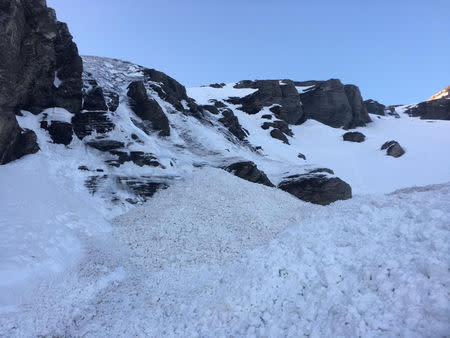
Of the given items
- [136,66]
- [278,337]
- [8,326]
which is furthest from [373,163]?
[8,326]

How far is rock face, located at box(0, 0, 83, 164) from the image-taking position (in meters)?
20.9

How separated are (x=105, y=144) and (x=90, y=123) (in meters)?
3.00

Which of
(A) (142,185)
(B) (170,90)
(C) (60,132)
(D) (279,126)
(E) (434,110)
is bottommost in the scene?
(A) (142,185)

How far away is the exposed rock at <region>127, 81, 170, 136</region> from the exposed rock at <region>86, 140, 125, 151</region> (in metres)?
8.32

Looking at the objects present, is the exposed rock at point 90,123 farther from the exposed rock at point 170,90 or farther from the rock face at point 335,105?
the rock face at point 335,105

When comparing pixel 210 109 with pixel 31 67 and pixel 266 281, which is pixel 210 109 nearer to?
pixel 31 67

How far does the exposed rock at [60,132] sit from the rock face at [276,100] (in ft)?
159

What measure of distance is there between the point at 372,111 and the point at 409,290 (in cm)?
10463

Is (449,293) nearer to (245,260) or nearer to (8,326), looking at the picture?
(245,260)

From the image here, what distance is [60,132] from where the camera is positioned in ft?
87.6

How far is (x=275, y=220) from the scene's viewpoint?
20719 millimetres

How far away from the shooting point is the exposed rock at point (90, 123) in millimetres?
28511

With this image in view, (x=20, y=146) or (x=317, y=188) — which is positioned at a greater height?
(x=20, y=146)

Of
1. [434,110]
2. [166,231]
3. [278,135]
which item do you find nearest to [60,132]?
[166,231]
